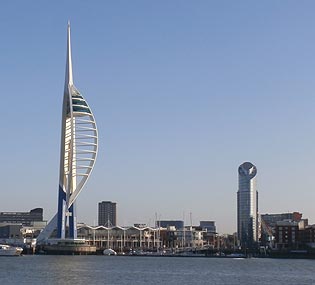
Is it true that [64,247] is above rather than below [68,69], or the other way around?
below

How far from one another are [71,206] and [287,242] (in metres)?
54.6

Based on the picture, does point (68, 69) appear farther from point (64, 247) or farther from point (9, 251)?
point (9, 251)

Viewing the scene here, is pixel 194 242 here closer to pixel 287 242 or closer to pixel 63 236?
pixel 287 242

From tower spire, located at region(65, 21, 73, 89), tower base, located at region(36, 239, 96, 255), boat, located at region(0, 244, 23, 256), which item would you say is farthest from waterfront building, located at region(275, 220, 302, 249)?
tower spire, located at region(65, 21, 73, 89)

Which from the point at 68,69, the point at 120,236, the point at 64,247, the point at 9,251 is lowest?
the point at 9,251

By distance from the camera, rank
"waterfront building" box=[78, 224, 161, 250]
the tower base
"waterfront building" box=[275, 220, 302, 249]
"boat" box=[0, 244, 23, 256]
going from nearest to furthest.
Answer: the tower base, "boat" box=[0, 244, 23, 256], "waterfront building" box=[275, 220, 302, 249], "waterfront building" box=[78, 224, 161, 250]

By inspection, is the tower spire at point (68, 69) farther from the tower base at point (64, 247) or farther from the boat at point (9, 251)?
the boat at point (9, 251)

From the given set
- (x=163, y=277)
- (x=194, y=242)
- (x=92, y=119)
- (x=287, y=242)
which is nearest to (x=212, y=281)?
(x=163, y=277)

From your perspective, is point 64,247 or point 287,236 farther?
point 287,236

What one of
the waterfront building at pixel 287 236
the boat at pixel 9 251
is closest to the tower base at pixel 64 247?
the boat at pixel 9 251

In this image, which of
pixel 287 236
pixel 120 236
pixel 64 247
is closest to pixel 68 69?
pixel 64 247

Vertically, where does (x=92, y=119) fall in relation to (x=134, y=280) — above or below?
above

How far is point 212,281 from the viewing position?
62.7 meters

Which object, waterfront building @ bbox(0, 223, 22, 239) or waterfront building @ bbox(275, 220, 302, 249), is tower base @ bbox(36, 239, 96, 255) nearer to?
waterfront building @ bbox(275, 220, 302, 249)
